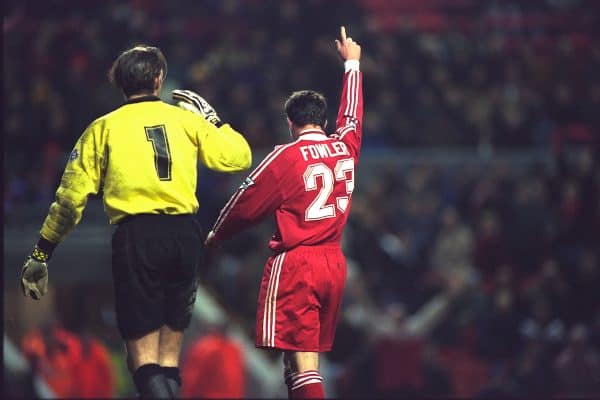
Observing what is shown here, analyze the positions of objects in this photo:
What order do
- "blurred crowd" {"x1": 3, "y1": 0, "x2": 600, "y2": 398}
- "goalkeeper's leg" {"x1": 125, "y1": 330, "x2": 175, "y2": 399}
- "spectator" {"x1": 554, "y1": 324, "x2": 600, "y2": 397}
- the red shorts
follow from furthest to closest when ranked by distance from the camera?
"blurred crowd" {"x1": 3, "y1": 0, "x2": 600, "y2": 398} < "spectator" {"x1": 554, "y1": 324, "x2": 600, "y2": 397} < the red shorts < "goalkeeper's leg" {"x1": 125, "y1": 330, "x2": 175, "y2": 399}

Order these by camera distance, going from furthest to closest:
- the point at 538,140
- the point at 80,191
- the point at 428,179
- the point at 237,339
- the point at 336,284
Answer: the point at 538,140 < the point at 428,179 < the point at 237,339 < the point at 336,284 < the point at 80,191

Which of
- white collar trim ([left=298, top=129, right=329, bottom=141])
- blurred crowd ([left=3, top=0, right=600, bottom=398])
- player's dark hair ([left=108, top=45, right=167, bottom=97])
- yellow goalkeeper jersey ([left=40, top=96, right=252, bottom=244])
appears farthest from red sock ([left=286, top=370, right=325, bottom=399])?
blurred crowd ([left=3, top=0, right=600, bottom=398])

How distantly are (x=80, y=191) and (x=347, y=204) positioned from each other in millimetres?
1372

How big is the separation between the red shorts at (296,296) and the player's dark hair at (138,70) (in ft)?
3.51

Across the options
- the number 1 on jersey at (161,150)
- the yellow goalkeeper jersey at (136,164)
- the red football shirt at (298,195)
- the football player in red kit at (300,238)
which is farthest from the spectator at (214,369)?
the number 1 on jersey at (161,150)

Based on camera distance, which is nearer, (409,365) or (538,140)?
(409,365)

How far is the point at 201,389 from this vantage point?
9375mm

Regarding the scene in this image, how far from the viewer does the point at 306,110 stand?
6051mm

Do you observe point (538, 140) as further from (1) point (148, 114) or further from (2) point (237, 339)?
(1) point (148, 114)

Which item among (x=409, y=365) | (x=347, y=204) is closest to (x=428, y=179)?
(x=409, y=365)

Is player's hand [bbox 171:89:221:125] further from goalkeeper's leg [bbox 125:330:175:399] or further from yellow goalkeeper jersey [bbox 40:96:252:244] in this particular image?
goalkeeper's leg [bbox 125:330:175:399]

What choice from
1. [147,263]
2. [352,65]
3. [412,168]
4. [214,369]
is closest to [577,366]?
[214,369]

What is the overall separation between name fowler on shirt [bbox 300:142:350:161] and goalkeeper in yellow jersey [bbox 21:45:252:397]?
43cm

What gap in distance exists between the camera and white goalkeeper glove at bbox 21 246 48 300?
18.4ft
